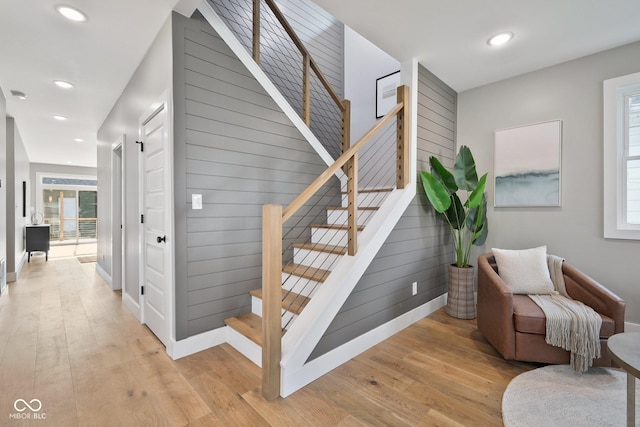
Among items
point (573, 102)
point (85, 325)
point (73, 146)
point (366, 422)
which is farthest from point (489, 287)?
point (73, 146)

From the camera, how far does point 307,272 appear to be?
103 inches

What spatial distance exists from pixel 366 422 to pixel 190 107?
96.3 inches

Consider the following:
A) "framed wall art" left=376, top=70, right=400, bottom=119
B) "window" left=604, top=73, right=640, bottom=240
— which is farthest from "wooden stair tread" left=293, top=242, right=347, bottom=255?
"window" left=604, top=73, right=640, bottom=240

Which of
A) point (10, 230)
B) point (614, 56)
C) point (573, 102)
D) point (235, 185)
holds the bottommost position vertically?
point (10, 230)

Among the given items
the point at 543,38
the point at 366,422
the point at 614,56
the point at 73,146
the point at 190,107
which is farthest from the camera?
the point at 73,146

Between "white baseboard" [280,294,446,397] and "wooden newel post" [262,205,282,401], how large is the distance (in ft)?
0.27

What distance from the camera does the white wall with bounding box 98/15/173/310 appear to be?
7.77 ft

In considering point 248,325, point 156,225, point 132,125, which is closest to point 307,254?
point 248,325

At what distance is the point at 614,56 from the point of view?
2639 mm

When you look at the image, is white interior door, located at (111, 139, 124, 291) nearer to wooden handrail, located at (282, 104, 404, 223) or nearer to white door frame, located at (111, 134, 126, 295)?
white door frame, located at (111, 134, 126, 295)

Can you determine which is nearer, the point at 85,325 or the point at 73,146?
the point at 85,325

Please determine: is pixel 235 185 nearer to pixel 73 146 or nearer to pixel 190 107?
pixel 190 107

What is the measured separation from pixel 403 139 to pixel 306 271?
5.05ft

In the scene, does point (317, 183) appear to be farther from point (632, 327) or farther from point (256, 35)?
point (632, 327)
